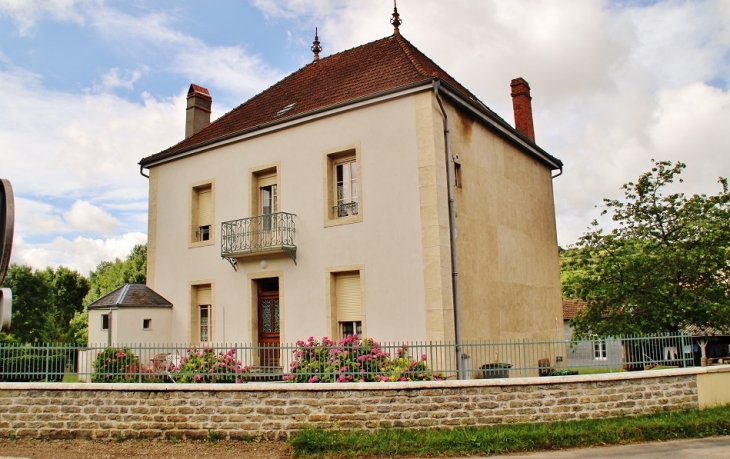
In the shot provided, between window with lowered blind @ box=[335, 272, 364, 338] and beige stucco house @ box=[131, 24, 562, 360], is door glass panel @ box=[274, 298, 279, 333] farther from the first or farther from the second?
window with lowered blind @ box=[335, 272, 364, 338]

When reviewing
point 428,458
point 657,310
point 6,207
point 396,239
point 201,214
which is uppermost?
point 201,214

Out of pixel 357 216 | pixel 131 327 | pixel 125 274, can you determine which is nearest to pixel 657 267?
pixel 357 216

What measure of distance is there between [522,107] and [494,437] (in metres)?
12.4

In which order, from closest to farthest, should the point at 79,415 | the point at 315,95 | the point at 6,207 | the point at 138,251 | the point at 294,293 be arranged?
1. the point at 6,207
2. the point at 79,415
3. the point at 294,293
4. the point at 315,95
5. the point at 138,251

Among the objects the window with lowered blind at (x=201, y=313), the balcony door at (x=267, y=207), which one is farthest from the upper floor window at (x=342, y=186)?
the window with lowered blind at (x=201, y=313)

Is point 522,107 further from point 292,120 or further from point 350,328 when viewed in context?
point 350,328

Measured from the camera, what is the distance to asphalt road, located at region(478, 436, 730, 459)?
7.90m

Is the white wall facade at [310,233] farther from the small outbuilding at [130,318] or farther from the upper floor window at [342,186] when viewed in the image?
the small outbuilding at [130,318]

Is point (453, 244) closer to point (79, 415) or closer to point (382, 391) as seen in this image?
point (382, 391)

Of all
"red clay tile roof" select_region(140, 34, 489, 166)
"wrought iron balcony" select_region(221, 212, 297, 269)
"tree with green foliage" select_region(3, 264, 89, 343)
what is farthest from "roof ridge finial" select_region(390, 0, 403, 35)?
"tree with green foliage" select_region(3, 264, 89, 343)

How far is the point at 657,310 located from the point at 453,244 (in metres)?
4.72

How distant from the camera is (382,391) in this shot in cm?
902

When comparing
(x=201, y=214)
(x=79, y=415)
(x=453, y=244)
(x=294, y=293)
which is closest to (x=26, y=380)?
(x=79, y=415)

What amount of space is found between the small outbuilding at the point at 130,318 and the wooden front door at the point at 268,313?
310 centimetres
